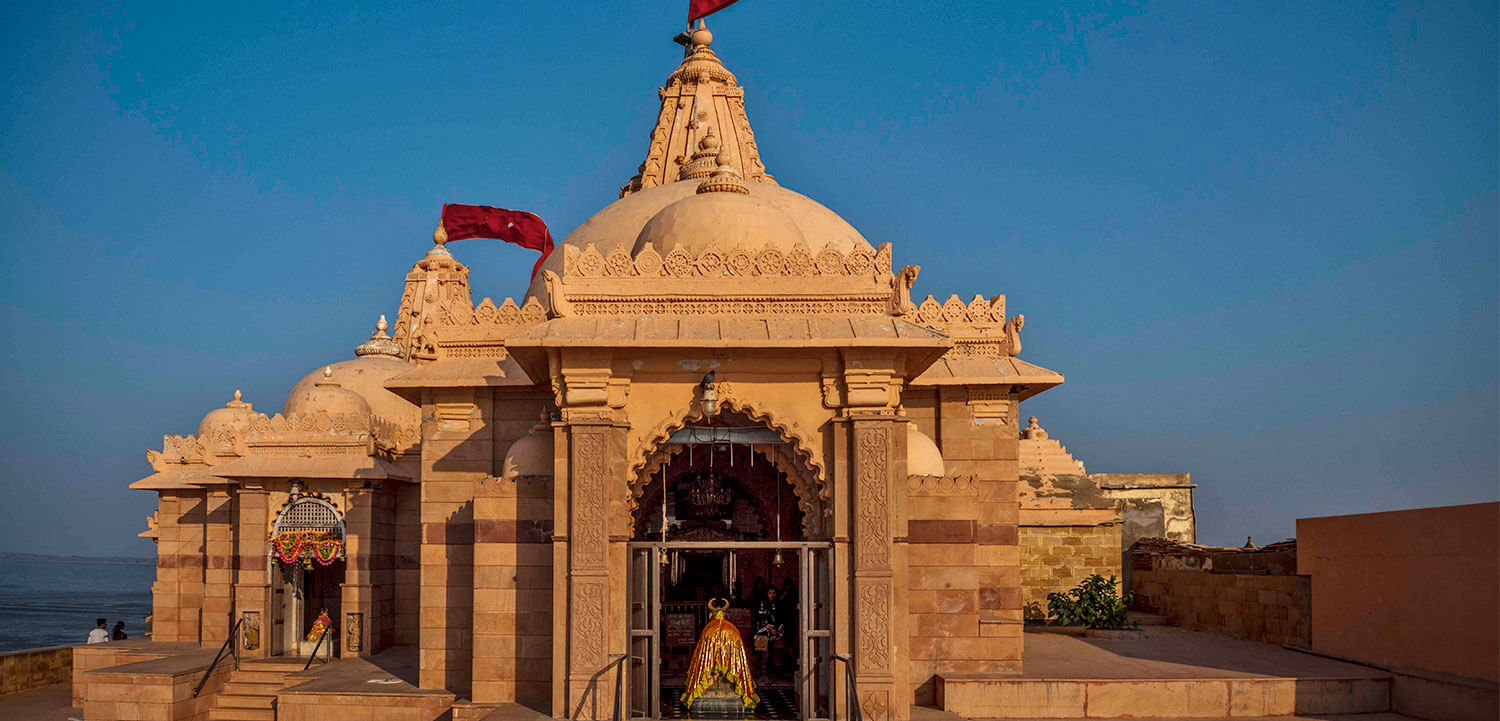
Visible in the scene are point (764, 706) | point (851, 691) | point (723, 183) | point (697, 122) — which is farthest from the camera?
point (697, 122)

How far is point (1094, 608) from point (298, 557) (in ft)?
42.0

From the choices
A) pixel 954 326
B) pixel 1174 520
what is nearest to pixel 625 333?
pixel 954 326

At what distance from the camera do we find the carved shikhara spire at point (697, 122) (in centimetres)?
2334

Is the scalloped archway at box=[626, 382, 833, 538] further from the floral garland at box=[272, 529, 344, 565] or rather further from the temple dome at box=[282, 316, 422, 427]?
the temple dome at box=[282, 316, 422, 427]

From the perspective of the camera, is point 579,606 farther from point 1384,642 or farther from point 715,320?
point 1384,642

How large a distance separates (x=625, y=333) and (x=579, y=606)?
2.78 metres

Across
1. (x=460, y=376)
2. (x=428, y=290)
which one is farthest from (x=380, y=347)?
(x=460, y=376)

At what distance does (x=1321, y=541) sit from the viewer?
15688 millimetres

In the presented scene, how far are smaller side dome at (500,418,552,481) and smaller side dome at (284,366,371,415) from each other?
8.43 metres

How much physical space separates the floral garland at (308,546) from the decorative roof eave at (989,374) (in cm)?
996

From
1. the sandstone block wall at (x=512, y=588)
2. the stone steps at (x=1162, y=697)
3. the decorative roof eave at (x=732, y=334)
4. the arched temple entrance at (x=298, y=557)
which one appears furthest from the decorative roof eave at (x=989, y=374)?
the arched temple entrance at (x=298, y=557)

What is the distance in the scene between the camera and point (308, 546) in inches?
741

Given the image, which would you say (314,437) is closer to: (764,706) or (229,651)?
(229,651)

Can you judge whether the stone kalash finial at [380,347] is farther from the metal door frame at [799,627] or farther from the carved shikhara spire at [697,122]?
the metal door frame at [799,627]
